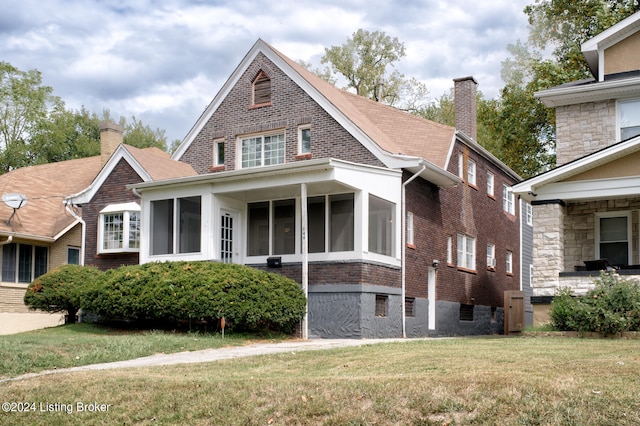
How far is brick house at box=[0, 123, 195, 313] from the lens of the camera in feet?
75.9

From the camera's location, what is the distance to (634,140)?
17703 mm

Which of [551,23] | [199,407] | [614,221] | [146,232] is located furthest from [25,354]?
[551,23]

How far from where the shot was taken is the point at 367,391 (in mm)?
8539

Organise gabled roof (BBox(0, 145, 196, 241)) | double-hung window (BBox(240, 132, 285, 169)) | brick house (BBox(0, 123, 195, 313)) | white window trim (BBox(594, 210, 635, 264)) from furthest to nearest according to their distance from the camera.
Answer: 1. gabled roof (BBox(0, 145, 196, 241))
2. brick house (BBox(0, 123, 195, 313))
3. double-hung window (BBox(240, 132, 285, 169))
4. white window trim (BBox(594, 210, 635, 264))

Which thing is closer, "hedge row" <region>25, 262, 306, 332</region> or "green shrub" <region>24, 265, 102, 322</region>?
"hedge row" <region>25, 262, 306, 332</region>

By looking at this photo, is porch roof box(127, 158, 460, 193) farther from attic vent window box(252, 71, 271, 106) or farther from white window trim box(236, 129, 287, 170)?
attic vent window box(252, 71, 271, 106)

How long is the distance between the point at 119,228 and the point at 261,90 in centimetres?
580

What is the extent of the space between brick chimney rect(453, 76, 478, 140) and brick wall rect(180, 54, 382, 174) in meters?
7.40

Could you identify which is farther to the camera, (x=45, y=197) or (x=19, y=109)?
(x=19, y=109)

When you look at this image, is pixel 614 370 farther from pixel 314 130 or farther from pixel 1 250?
pixel 1 250

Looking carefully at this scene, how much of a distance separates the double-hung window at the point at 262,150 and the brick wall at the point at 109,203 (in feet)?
10.4

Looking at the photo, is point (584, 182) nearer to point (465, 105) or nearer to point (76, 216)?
point (465, 105)

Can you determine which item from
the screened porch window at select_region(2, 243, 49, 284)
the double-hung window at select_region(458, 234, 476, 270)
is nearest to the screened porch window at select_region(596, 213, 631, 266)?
the double-hung window at select_region(458, 234, 476, 270)

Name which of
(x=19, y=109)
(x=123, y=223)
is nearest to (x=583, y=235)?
(x=123, y=223)
